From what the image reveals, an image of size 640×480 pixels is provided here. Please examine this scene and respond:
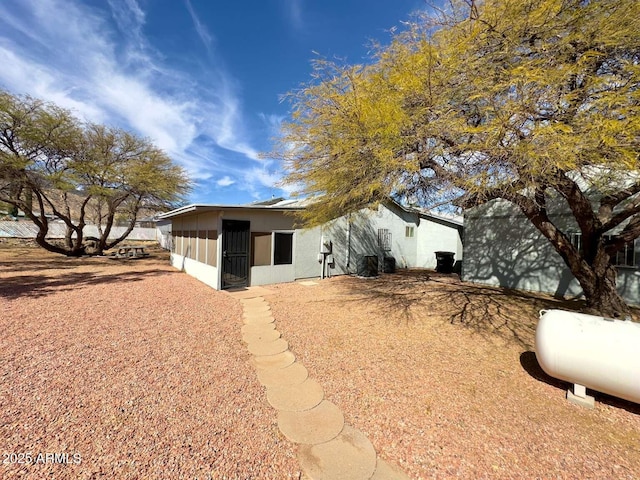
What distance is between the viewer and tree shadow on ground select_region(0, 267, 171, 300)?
6.83m

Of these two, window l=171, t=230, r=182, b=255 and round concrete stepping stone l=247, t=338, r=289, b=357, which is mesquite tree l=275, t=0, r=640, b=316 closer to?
round concrete stepping stone l=247, t=338, r=289, b=357

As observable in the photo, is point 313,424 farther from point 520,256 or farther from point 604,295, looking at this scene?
point 520,256

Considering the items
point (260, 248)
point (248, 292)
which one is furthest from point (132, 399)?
point (260, 248)

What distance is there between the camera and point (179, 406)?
261cm

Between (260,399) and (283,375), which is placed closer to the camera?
(260,399)

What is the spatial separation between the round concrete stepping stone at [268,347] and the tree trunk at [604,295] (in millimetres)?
6812

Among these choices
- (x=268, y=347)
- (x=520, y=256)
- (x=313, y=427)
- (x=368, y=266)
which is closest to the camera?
(x=313, y=427)

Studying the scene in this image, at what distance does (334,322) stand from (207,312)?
2.90 m

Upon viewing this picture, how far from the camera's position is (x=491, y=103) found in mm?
3318

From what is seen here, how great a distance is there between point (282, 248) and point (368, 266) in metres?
3.91

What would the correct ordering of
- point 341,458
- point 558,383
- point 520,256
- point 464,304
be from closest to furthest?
point 341,458 → point 558,383 → point 464,304 → point 520,256

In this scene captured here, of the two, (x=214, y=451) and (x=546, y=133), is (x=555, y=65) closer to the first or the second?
(x=546, y=133)

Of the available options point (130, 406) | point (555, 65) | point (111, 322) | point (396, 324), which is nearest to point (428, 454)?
point (130, 406)

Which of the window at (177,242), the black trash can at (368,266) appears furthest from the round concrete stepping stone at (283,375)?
the window at (177,242)
